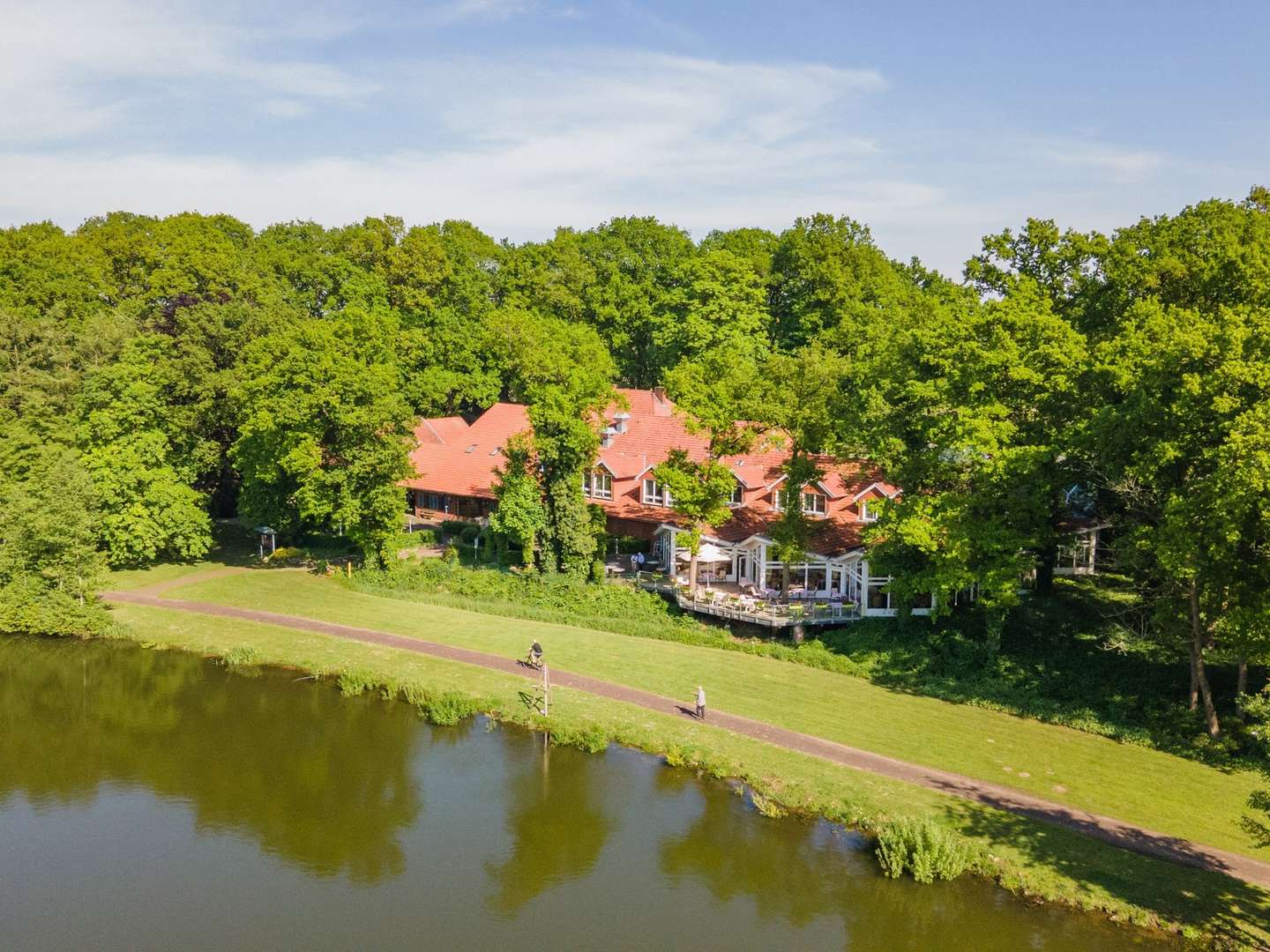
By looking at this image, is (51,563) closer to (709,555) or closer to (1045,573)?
(709,555)

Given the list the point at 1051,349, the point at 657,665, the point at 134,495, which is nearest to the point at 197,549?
the point at 134,495

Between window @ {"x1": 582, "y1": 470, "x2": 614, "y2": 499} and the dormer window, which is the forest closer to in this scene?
the dormer window

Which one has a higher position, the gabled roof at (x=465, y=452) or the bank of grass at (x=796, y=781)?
the gabled roof at (x=465, y=452)

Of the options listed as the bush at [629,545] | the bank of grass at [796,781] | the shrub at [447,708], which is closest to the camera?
the bank of grass at [796,781]

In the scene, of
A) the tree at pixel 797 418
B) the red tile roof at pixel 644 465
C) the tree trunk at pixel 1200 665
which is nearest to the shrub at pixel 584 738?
the tree at pixel 797 418

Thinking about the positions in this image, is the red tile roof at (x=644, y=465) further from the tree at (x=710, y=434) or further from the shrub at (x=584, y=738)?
the shrub at (x=584, y=738)

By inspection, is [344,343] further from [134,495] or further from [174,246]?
[174,246]

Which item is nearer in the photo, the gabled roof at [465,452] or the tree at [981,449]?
the tree at [981,449]
